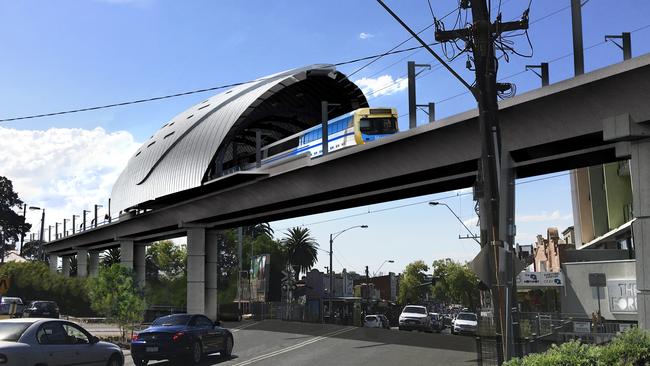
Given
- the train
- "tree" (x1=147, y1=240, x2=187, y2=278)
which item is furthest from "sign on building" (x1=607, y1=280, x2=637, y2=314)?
"tree" (x1=147, y1=240, x2=187, y2=278)

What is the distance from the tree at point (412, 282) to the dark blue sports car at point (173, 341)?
107 metres

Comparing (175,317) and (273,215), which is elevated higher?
(273,215)

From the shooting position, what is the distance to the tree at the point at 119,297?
29.3 metres

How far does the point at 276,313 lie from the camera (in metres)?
49.4

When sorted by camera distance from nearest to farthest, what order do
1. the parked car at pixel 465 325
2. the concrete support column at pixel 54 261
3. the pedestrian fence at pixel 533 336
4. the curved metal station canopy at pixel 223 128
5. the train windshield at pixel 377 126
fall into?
the pedestrian fence at pixel 533 336, the train windshield at pixel 377 126, the parked car at pixel 465 325, the curved metal station canopy at pixel 223 128, the concrete support column at pixel 54 261

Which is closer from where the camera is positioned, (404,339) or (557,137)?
(557,137)

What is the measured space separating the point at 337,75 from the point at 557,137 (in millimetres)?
35798

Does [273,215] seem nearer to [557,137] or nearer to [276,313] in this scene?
[276,313]

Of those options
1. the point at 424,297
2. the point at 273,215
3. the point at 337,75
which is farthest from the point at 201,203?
the point at 424,297

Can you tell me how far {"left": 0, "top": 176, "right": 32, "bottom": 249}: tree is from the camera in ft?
364

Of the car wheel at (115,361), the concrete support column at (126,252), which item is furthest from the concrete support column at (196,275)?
the car wheel at (115,361)

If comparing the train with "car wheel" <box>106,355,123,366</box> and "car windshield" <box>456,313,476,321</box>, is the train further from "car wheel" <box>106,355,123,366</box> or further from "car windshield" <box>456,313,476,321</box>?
"car wheel" <box>106,355,123,366</box>

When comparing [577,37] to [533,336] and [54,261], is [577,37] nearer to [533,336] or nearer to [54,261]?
[533,336]

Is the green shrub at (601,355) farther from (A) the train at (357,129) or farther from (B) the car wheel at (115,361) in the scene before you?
(A) the train at (357,129)
